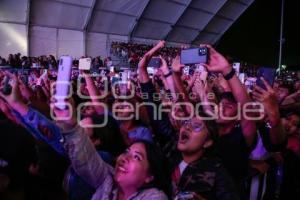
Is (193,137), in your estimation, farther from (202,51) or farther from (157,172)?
(202,51)

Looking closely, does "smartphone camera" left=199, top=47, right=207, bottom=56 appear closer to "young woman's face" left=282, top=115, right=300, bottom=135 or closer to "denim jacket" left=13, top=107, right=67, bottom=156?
"young woman's face" left=282, top=115, right=300, bottom=135

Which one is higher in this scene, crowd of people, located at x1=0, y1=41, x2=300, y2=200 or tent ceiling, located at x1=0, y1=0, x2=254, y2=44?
tent ceiling, located at x1=0, y1=0, x2=254, y2=44

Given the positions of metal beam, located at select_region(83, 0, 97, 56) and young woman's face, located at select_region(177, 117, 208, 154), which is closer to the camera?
young woman's face, located at select_region(177, 117, 208, 154)

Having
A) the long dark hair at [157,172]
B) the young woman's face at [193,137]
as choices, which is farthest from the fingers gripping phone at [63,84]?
the young woman's face at [193,137]

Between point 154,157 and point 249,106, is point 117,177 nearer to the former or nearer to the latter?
point 154,157

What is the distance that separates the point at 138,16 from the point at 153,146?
2081cm

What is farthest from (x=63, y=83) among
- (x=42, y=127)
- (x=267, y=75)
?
(x=267, y=75)

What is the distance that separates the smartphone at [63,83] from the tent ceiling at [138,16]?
17015 millimetres

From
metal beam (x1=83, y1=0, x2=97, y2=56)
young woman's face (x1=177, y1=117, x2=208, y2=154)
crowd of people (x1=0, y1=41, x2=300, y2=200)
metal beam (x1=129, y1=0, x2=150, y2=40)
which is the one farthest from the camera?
metal beam (x1=129, y1=0, x2=150, y2=40)

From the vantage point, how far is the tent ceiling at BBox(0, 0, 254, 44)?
733 inches

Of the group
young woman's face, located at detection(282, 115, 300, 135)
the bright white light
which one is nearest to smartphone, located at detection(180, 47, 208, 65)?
young woman's face, located at detection(282, 115, 300, 135)

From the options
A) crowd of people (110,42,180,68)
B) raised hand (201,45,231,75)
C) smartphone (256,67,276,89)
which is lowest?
smartphone (256,67,276,89)

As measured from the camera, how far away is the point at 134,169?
2.34 m

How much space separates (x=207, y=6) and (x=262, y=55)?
7.56 m
